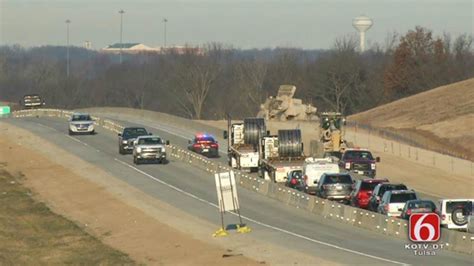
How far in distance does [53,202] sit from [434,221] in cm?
3223

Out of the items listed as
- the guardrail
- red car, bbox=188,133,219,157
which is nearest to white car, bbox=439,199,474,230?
the guardrail

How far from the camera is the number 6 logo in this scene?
27141mm

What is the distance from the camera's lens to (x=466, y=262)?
1289 inches

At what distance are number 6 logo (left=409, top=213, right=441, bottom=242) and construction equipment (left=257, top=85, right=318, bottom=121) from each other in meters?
78.3

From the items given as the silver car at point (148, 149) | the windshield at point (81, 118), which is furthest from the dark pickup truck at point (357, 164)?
the windshield at point (81, 118)

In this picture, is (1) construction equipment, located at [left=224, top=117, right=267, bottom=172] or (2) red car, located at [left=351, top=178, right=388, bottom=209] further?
(1) construction equipment, located at [left=224, top=117, right=267, bottom=172]

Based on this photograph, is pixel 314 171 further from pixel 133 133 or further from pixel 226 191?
pixel 133 133

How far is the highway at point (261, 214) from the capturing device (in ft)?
114

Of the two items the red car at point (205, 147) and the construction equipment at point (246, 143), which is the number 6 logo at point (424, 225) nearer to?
the construction equipment at point (246, 143)

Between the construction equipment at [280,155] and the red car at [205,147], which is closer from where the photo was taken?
the construction equipment at [280,155]

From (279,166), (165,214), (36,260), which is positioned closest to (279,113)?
(279,166)

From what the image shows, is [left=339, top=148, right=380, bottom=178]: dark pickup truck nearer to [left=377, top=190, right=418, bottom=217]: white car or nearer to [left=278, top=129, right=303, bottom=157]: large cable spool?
[left=278, top=129, right=303, bottom=157]: large cable spool

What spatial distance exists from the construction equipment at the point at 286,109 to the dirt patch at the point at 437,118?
880 cm

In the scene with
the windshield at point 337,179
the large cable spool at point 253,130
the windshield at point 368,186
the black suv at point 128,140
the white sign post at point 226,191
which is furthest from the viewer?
the black suv at point 128,140
